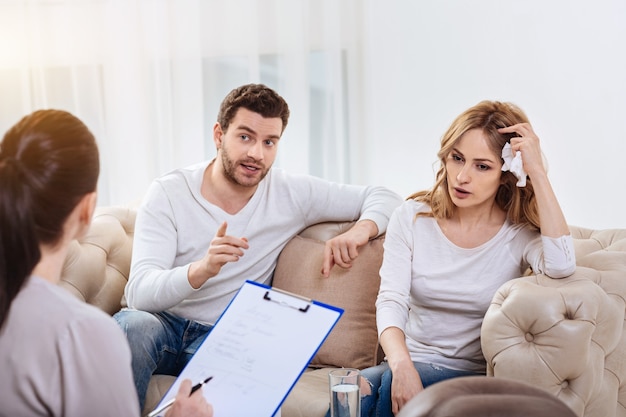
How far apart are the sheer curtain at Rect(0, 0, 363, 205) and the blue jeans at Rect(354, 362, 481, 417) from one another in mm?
1555

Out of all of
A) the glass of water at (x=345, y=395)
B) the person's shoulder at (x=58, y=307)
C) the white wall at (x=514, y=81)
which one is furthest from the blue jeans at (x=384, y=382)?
the white wall at (x=514, y=81)

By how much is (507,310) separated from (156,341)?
3.25ft

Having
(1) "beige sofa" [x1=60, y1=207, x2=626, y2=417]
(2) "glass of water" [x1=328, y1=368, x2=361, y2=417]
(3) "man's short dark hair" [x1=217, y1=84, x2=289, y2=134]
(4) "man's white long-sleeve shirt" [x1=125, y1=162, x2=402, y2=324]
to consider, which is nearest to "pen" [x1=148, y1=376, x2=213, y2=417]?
(2) "glass of water" [x1=328, y1=368, x2=361, y2=417]

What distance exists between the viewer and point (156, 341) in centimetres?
227

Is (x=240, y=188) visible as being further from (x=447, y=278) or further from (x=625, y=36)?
(x=625, y=36)

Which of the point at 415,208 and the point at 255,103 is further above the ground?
the point at 255,103

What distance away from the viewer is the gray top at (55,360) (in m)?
1.15

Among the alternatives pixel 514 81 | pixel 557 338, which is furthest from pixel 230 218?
pixel 514 81

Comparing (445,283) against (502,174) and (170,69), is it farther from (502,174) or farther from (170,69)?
(170,69)

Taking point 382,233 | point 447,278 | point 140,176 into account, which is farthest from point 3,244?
point 140,176

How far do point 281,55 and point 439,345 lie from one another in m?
1.77

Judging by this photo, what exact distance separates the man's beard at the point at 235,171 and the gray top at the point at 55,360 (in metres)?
1.34

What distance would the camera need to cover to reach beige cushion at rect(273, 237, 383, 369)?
2.43 m

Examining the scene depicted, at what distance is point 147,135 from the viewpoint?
11.4 ft
